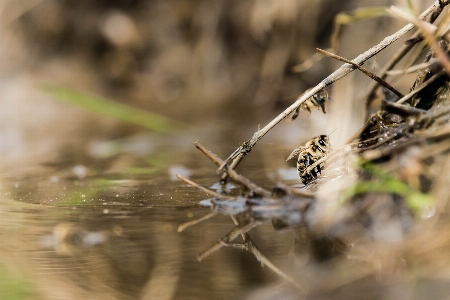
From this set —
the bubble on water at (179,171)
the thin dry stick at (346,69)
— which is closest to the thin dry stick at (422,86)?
the thin dry stick at (346,69)

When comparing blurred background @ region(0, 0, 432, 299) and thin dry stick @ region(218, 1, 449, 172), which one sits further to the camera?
thin dry stick @ region(218, 1, 449, 172)

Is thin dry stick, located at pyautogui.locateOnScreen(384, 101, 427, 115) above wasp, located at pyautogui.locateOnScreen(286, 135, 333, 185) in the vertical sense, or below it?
below

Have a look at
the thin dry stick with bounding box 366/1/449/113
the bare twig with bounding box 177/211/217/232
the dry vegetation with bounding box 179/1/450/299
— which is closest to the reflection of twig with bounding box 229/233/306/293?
the dry vegetation with bounding box 179/1/450/299

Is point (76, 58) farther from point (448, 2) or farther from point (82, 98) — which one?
point (448, 2)

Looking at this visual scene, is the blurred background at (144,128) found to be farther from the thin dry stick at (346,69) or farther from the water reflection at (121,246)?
the thin dry stick at (346,69)

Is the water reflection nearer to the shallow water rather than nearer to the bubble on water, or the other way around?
the shallow water

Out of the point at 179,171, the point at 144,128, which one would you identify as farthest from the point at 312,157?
the point at 144,128

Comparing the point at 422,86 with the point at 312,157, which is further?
the point at 312,157

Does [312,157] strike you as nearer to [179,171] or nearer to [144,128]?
[179,171]

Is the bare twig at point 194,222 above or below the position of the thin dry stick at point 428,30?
below
